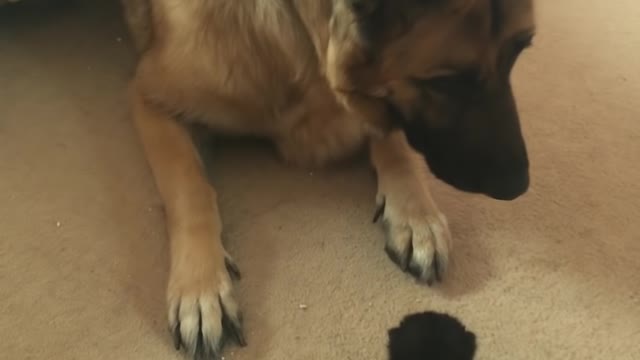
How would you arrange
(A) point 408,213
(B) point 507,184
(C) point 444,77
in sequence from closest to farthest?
(C) point 444,77 → (B) point 507,184 → (A) point 408,213

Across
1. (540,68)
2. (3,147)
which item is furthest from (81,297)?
(540,68)

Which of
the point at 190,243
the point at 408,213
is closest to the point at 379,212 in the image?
the point at 408,213

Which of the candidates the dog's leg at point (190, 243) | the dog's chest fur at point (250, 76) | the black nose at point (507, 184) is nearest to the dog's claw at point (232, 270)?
the dog's leg at point (190, 243)


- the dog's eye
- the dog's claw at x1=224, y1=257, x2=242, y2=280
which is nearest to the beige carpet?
the dog's claw at x1=224, y1=257, x2=242, y2=280

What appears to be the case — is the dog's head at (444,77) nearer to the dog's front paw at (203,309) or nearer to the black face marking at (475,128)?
the black face marking at (475,128)

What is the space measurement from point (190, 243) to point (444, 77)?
1.37 ft

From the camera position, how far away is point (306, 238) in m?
1.34

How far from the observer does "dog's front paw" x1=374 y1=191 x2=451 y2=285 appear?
1.27 metres

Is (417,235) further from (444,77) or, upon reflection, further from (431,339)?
(444,77)

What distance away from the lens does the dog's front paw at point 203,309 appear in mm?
1179

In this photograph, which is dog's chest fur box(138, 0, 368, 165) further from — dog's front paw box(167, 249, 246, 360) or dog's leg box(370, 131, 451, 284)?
dog's front paw box(167, 249, 246, 360)

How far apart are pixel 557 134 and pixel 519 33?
0.47 meters

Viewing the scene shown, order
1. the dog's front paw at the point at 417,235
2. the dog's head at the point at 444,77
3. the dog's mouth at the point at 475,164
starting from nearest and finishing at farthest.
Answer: the dog's head at the point at 444,77 → the dog's mouth at the point at 475,164 → the dog's front paw at the point at 417,235

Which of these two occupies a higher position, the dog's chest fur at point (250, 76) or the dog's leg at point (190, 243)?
the dog's chest fur at point (250, 76)
